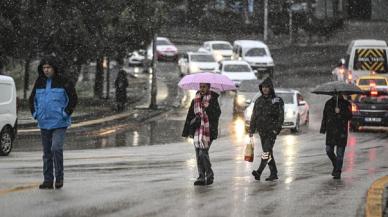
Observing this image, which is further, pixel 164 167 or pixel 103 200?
pixel 164 167

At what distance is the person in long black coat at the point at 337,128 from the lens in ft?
49.3

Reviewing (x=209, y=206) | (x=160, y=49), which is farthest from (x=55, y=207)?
(x=160, y=49)

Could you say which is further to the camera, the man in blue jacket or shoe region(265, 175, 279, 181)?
shoe region(265, 175, 279, 181)

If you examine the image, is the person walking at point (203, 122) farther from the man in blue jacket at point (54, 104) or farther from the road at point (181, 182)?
the man in blue jacket at point (54, 104)

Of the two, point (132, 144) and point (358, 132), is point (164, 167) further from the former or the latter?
point (358, 132)

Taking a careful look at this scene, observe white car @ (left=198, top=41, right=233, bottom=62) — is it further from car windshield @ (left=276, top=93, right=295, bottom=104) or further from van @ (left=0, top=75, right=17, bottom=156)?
van @ (left=0, top=75, right=17, bottom=156)

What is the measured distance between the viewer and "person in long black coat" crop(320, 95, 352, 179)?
15.0m

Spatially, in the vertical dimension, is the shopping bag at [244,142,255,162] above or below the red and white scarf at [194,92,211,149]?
below

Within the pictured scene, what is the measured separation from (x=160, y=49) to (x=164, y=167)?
47487 millimetres

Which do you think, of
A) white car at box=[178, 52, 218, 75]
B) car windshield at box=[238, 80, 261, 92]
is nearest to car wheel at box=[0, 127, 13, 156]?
car windshield at box=[238, 80, 261, 92]

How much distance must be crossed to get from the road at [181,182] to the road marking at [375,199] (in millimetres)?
126

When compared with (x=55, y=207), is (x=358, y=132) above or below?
below

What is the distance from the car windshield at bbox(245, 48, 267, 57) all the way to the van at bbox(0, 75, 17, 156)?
114ft

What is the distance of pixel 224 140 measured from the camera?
25875 mm
